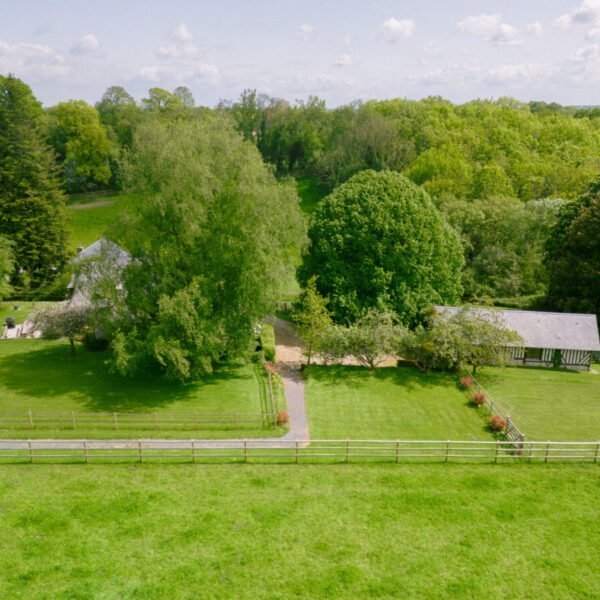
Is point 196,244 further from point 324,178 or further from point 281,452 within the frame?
point 324,178

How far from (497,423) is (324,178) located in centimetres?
7323

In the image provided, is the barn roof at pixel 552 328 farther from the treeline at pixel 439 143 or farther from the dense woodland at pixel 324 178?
the treeline at pixel 439 143

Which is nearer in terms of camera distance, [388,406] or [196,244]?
[388,406]

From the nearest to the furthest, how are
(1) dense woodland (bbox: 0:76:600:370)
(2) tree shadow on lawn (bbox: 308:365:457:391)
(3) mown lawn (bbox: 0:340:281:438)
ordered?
(3) mown lawn (bbox: 0:340:281:438), (1) dense woodland (bbox: 0:76:600:370), (2) tree shadow on lawn (bbox: 308:365:457:391)

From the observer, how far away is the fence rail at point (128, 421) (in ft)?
83.4

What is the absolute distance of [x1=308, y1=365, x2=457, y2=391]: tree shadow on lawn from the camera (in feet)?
106

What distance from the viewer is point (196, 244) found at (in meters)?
30.2

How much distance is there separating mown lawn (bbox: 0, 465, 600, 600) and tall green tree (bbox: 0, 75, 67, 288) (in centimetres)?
3576

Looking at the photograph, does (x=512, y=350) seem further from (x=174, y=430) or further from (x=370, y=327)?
(x=174, y=430)

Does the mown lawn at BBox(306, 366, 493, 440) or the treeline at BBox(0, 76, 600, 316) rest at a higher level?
the treeline at BBox(0, 76, 600, 316)

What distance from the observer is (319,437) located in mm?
25688

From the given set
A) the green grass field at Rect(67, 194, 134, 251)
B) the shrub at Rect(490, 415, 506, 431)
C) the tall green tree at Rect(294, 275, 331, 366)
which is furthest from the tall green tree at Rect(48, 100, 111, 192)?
the shrub at Rect(490, 415, 506, 431)

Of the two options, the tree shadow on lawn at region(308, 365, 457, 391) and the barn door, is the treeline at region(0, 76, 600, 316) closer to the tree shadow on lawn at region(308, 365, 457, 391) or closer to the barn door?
the barn door

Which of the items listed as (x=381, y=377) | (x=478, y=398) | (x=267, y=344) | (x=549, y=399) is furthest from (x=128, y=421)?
(x=549, y=399)
